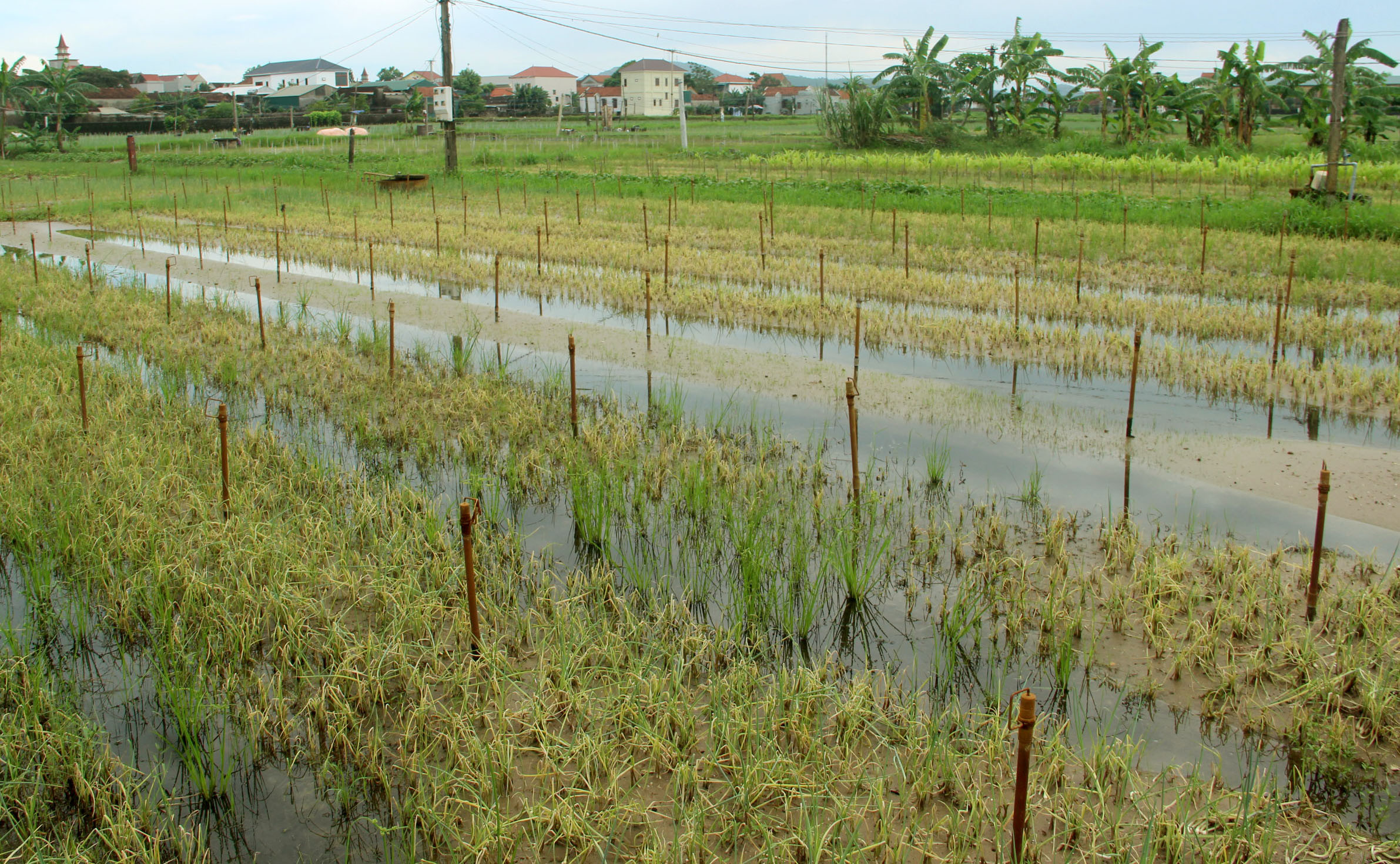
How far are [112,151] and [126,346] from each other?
113ft

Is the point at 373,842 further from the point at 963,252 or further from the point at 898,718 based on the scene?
the point at 963,252

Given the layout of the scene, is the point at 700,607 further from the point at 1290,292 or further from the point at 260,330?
the point at 1290,292

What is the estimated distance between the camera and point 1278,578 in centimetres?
495

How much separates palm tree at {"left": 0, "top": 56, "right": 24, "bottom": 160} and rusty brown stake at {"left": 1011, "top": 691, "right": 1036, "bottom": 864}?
145 feet

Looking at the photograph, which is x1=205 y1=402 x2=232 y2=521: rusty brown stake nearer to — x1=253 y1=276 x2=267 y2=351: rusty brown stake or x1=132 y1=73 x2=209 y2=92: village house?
x1=253 y1=276 x2=267 y2=351: rusty brown stake

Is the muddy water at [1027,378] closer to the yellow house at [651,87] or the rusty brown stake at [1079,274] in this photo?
the rusty brown stake at [1079,274]

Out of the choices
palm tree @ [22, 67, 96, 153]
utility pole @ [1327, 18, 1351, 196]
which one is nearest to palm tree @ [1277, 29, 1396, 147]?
utility pole @ [1327, 18, 1351, 196]

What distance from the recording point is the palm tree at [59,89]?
39.8 meters

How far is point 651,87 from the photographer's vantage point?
2926 inches

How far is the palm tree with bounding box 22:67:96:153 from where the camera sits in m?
39.8

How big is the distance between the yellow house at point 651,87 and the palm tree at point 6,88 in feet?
133

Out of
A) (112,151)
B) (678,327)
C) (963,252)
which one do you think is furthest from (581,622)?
(112,151)

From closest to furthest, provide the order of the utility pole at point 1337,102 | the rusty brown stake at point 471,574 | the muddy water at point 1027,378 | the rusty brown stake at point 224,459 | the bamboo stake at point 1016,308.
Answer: the rusty brown stake at point 471,574, the rusty brown stake at point 224,459, the muddy water at point 1027,378, the bamboo stake at point 1016,308, the utility pole at point 1337,102

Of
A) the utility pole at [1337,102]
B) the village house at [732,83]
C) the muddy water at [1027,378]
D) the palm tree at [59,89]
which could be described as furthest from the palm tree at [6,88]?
the village house at [732,83]
